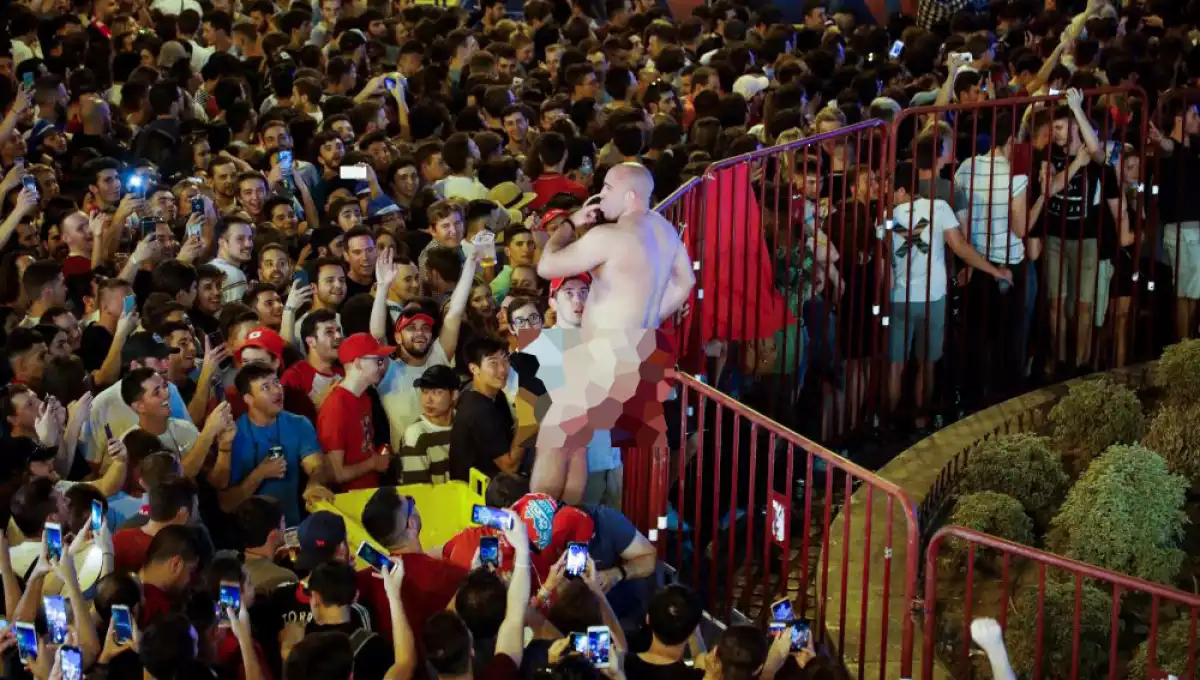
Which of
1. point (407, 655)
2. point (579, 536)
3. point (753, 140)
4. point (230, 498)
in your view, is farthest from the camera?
point (753, 140)

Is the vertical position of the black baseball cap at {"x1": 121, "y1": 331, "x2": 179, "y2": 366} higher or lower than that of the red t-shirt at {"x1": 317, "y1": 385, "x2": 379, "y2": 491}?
higher

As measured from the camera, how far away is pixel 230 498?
7.57 metres

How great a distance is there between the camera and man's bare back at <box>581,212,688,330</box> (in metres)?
7.51

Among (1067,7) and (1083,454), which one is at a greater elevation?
(1067,7)

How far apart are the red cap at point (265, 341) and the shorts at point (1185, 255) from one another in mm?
5313

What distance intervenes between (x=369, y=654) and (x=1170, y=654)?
3.04 metres

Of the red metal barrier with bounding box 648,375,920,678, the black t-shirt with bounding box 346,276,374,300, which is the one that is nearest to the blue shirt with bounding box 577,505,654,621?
the red metal barrier with bounding box 648,375,920,678

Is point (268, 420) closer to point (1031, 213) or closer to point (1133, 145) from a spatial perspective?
point (1031, 213)

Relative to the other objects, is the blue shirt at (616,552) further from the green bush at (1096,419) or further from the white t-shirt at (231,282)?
the green bush at (1096,419)

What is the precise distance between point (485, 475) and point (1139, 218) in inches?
176

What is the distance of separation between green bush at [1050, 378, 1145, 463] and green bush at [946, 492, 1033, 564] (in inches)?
47.5

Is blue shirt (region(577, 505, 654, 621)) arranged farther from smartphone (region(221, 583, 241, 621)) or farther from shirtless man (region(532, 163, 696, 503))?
smartphone (region(221, 583, 241, 621))

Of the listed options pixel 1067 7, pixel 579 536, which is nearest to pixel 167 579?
pixel 579 536

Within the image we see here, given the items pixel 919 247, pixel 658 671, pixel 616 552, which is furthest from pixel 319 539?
pixel 919 247
